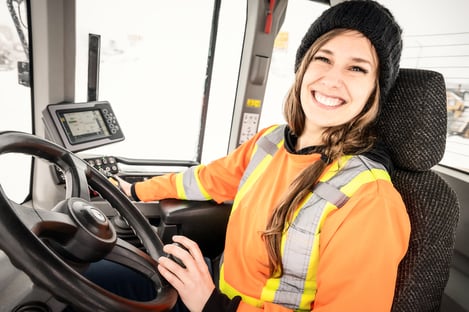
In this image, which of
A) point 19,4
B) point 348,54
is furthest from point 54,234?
point 19,4

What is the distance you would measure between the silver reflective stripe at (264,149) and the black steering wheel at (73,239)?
1.59 feet

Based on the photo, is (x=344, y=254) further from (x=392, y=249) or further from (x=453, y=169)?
(x=453, y=169)

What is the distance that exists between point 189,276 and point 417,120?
0.85m

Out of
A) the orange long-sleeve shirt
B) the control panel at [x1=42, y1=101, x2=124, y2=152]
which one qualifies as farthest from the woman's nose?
the control panel at [x1=42, y1=101, x2=124, y2=152]

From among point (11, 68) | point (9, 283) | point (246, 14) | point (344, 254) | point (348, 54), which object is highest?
point (246, 14)

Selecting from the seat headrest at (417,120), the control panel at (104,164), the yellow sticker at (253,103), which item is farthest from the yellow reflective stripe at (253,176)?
the yellow sticker at (253,103)

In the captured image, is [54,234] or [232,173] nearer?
[54,234]

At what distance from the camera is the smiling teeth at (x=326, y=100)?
107 cm

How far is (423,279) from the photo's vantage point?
949mm

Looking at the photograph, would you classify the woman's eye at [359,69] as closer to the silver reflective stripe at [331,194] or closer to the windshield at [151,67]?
the silver reflective stripe at [331,194]

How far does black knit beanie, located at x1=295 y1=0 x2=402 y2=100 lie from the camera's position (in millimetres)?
978

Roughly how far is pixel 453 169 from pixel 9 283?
1.88 metres

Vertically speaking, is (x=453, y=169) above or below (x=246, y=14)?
below

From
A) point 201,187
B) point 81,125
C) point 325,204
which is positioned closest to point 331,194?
point 325,204
